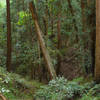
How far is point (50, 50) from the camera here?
13258 mm

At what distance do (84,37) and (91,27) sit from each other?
0.74 metres

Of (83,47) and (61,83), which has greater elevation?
(83,47)

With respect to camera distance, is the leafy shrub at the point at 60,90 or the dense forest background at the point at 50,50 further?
the dense forest background at the point at 50,50

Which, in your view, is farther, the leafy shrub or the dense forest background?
the dense forest background

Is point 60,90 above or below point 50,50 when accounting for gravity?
below

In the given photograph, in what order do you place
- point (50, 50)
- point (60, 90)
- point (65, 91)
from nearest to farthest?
point (65, 91), point (60, 90), point (50, 50)

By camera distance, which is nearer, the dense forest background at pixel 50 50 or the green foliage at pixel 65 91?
the green foliage at pixel 65 91

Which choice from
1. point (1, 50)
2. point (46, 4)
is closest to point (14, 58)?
point (1, 50)

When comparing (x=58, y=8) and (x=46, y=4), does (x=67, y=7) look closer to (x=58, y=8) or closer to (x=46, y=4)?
(x=58, y=8)

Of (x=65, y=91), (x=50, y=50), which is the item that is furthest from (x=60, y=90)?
(x=50, y=50)

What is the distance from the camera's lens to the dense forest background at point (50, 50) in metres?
7.48

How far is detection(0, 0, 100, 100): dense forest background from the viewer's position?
748cm

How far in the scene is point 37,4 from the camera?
13.1 meters

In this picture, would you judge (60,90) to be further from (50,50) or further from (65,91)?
(50,50)
